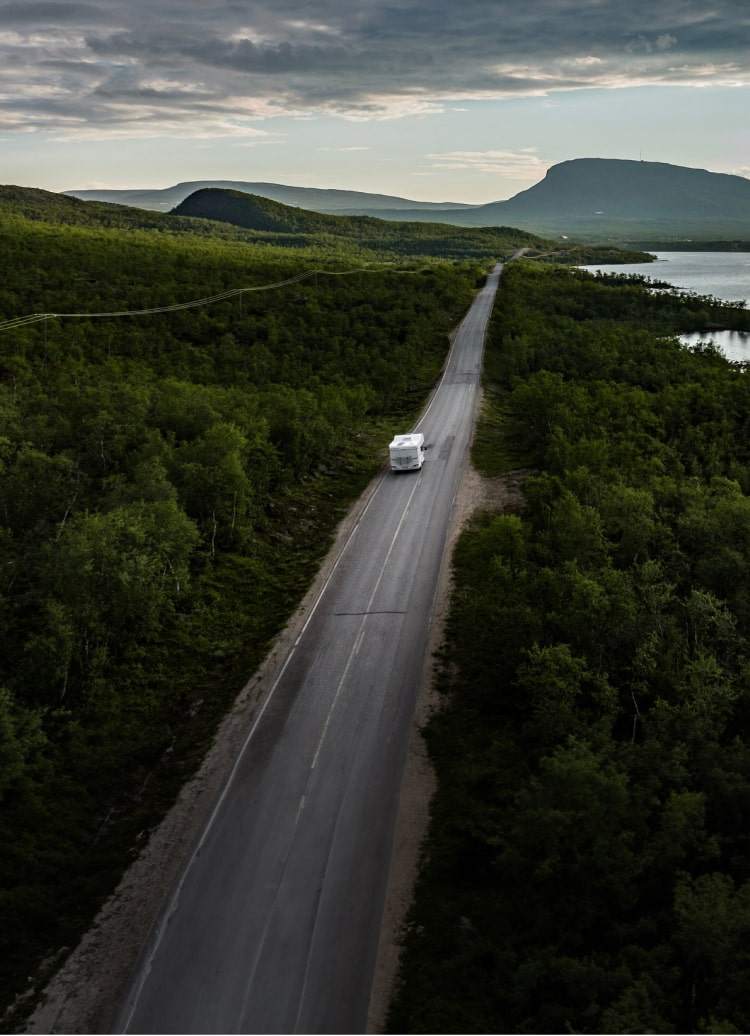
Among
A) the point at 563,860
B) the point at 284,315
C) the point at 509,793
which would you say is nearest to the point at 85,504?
the point at 509,793

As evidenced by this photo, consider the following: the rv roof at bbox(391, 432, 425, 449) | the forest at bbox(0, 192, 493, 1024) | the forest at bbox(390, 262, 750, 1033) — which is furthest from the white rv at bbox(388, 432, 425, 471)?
the forest at bbox(390, 262, 750, 1033)

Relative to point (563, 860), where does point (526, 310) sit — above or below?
above

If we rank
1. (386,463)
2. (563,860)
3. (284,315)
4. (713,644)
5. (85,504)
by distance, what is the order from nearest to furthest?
(563,860)
(713,644)
(85,504)
(386,463)
(284,315)

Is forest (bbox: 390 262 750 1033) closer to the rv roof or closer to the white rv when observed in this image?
the white rv

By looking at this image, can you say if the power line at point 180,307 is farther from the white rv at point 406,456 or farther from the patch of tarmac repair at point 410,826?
the patch of tarmac repair at point 410,826

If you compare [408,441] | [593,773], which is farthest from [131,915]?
[408,441]

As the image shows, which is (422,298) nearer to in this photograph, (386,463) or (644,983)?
(386,463)
